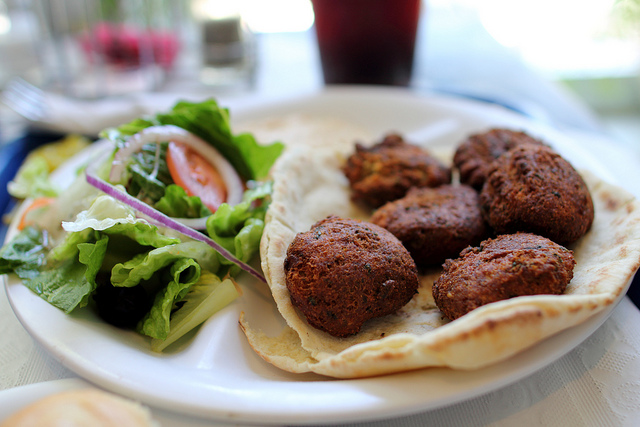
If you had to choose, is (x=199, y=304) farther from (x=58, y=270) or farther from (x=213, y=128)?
(x=213, y=128)

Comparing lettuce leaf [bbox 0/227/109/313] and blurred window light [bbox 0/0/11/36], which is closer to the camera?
lettuce leaf [bbox 0/227/109/313]

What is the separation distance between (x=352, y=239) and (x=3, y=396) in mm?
1248

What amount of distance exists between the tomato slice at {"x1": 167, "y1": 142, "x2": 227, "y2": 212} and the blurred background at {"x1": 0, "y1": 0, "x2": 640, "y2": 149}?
1.97 meters

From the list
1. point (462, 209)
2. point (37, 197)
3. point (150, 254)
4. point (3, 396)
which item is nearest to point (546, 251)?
point (462, 209)

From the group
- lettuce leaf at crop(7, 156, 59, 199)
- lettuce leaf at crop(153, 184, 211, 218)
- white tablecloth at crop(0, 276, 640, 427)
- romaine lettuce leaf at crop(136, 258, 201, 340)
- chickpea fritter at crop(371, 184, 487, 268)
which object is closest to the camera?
white tablecloth at crop(0, 276, 640, 427)

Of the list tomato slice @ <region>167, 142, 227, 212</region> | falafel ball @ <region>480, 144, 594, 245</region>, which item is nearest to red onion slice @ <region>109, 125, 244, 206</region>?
tomato slice @ <region>167, 142, 227, 212</region>

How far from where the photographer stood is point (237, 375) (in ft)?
5.47

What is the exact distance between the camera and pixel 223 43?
5.17 meters

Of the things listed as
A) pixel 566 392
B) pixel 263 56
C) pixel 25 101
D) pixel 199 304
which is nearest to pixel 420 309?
pixel 566 392

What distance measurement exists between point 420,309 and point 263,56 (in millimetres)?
5219

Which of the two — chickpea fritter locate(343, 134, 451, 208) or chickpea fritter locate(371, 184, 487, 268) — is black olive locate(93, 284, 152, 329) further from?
chickpea fritter locate(343, 134, 451, 208)

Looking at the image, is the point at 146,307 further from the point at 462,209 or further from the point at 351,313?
the point at 462,209

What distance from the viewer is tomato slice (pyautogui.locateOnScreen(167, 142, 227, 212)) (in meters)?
2.35

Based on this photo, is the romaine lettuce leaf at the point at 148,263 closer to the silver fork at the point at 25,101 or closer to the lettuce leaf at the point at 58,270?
the lettuce leaf at the point at 58,270
